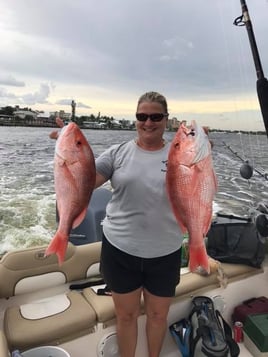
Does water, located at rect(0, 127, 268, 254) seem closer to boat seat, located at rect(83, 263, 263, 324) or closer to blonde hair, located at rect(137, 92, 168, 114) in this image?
boat seat, located at rect(83, 263, 263, 324)

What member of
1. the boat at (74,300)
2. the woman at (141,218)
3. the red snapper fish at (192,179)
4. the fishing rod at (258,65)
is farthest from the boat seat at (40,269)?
the fishing rod at (258,65)

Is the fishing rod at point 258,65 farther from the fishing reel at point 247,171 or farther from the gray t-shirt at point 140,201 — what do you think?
the gray t-shirt at point 140,201

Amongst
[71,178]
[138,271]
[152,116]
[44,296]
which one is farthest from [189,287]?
[71,178]

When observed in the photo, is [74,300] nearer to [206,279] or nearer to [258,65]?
[206,279]

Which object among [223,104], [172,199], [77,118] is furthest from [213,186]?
[223,104]

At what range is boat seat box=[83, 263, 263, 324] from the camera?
209cm

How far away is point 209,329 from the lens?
216cm

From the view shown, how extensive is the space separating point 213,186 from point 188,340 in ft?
5.17

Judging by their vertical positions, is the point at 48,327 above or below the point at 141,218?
below

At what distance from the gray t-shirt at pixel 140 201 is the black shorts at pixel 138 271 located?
0.05m

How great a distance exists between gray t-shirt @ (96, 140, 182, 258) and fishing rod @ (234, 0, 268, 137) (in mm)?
1181

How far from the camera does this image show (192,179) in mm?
1075

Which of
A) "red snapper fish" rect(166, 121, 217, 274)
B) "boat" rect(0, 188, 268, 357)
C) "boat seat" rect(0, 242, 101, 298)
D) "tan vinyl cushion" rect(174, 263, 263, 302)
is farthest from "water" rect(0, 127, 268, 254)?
"red snapper fish" rect(166, 121, 217, 274)

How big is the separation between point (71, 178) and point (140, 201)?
0.48m
